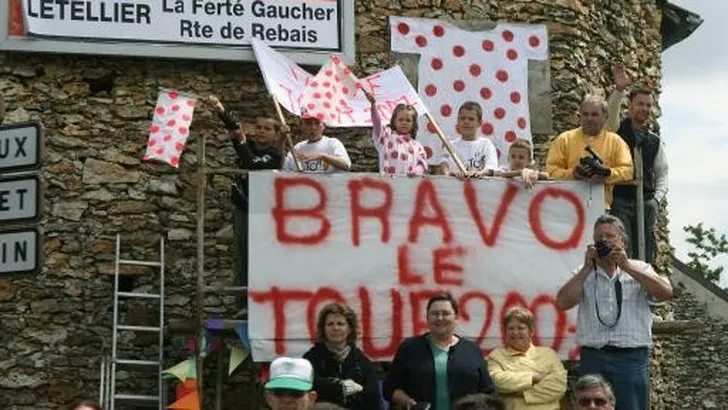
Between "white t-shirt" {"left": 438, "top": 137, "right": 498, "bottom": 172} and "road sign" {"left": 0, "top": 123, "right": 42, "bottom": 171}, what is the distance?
437 centimetres

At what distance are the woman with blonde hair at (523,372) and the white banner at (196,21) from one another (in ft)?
14.3

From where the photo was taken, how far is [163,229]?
12477 mm

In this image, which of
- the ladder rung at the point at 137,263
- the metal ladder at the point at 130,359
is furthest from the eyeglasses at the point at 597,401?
the ladder rung at the point at 137,263

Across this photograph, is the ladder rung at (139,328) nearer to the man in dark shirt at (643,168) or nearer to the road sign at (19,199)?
the man in dark shirt at (643,168)

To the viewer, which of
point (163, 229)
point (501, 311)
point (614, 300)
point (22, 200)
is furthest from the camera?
point (163, 229)

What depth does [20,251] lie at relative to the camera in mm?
7652

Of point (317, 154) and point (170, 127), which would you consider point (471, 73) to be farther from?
point (170, 127)

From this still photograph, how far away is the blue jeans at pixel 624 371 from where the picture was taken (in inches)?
362

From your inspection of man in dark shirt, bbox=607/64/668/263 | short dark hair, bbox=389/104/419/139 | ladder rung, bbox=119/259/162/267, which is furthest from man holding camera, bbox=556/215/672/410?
ladder rung, bbox=119/259/162/267

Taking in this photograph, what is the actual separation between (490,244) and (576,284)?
1.66 meters

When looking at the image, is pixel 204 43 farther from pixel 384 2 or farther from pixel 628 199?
pixel 628 199

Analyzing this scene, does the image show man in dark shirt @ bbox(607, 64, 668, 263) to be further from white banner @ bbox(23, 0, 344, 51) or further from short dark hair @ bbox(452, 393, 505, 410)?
short dark hair @ bbox(452, 393, 505, 410)

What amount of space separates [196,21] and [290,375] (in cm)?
612

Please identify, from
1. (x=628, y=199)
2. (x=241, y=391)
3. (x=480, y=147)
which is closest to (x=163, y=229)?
(x=241, y=391)
